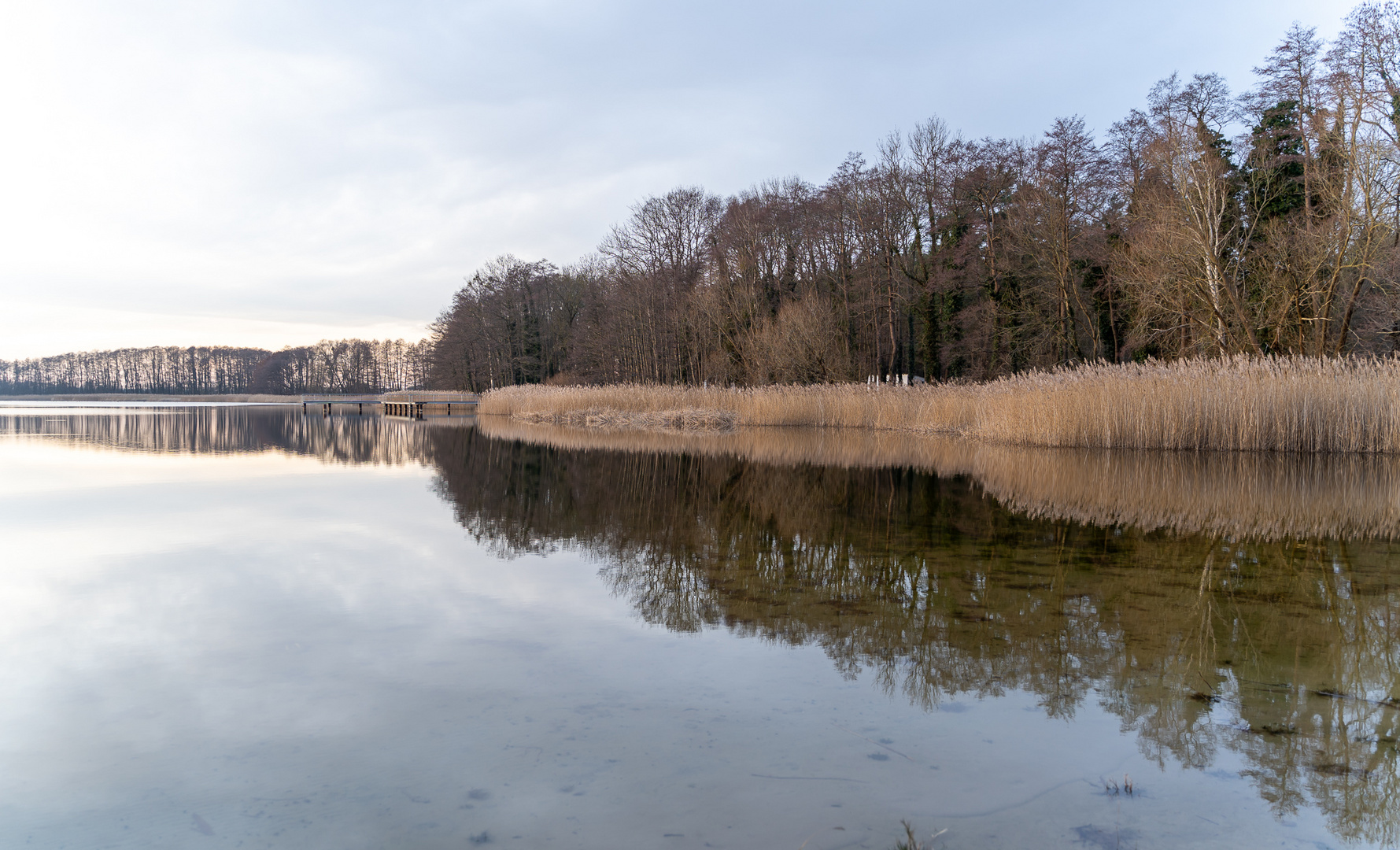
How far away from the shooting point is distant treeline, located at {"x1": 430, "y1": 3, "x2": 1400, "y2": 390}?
56.2 ft

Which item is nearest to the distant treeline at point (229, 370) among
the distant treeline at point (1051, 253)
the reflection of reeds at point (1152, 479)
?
the distant treeline at point (1051, 253)

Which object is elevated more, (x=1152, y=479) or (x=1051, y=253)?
(x=1051, y=253)

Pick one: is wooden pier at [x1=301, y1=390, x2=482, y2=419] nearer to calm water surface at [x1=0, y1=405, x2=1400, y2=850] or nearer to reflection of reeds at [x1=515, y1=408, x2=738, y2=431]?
reflection of reeds at [x1=515, y1=408, x2=738, y2=431]

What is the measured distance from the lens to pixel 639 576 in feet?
16.6

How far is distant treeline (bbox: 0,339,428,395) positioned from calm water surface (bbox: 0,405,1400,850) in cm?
7272

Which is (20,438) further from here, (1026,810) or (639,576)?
(1026,810)

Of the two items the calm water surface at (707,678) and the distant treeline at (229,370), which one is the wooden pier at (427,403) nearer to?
the distant treeline at (229,370)

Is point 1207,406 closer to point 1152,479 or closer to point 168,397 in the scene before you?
point 1152,479

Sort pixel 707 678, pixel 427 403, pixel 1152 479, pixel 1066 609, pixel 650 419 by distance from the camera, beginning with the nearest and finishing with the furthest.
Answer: pixel 707 678, pixel 1066 609, pixel 1152 479, pixel 650 419, pixel 427 403

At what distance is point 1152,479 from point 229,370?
95.8 m

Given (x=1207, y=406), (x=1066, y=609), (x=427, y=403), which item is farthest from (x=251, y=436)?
(x=1066, y=609)

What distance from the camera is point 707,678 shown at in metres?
3.23

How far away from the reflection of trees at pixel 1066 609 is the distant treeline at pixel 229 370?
72.5m

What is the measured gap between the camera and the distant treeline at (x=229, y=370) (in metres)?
76.8
